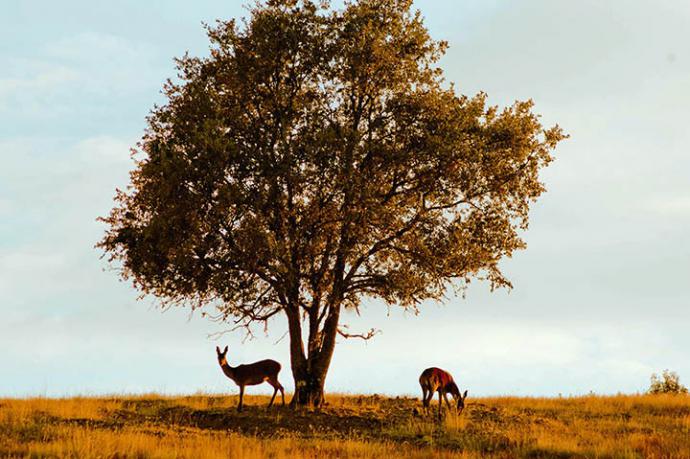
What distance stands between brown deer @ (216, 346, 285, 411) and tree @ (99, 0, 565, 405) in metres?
0.92

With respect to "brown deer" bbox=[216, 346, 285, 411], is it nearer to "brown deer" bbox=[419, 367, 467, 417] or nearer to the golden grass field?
the golden grass field

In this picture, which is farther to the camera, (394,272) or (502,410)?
(502,410)

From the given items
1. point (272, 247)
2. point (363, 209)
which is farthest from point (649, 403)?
point (272, 247)

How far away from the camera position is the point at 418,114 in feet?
93.3

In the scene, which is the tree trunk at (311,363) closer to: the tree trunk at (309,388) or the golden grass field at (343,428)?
the tree trunk at (309,388)

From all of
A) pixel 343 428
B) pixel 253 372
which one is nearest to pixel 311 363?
pixel 253 372

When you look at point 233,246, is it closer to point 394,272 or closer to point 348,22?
point 394,272

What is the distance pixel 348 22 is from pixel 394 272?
362 inches

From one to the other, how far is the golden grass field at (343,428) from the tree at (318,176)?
341cm

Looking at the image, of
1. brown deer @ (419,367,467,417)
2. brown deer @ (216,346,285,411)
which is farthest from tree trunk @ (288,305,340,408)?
brown deer @ (419,367,467,417)

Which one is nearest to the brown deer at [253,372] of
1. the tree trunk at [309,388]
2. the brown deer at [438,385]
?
the tree trunk at [309,388]

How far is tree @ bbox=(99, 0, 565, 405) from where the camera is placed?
27.1 metres

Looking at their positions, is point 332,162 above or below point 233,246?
above

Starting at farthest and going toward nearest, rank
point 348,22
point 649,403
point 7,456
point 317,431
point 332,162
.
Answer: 1. point 649,403
2. point 348,22
3. point 332,162
4. point 317,431
5. point 7,456
